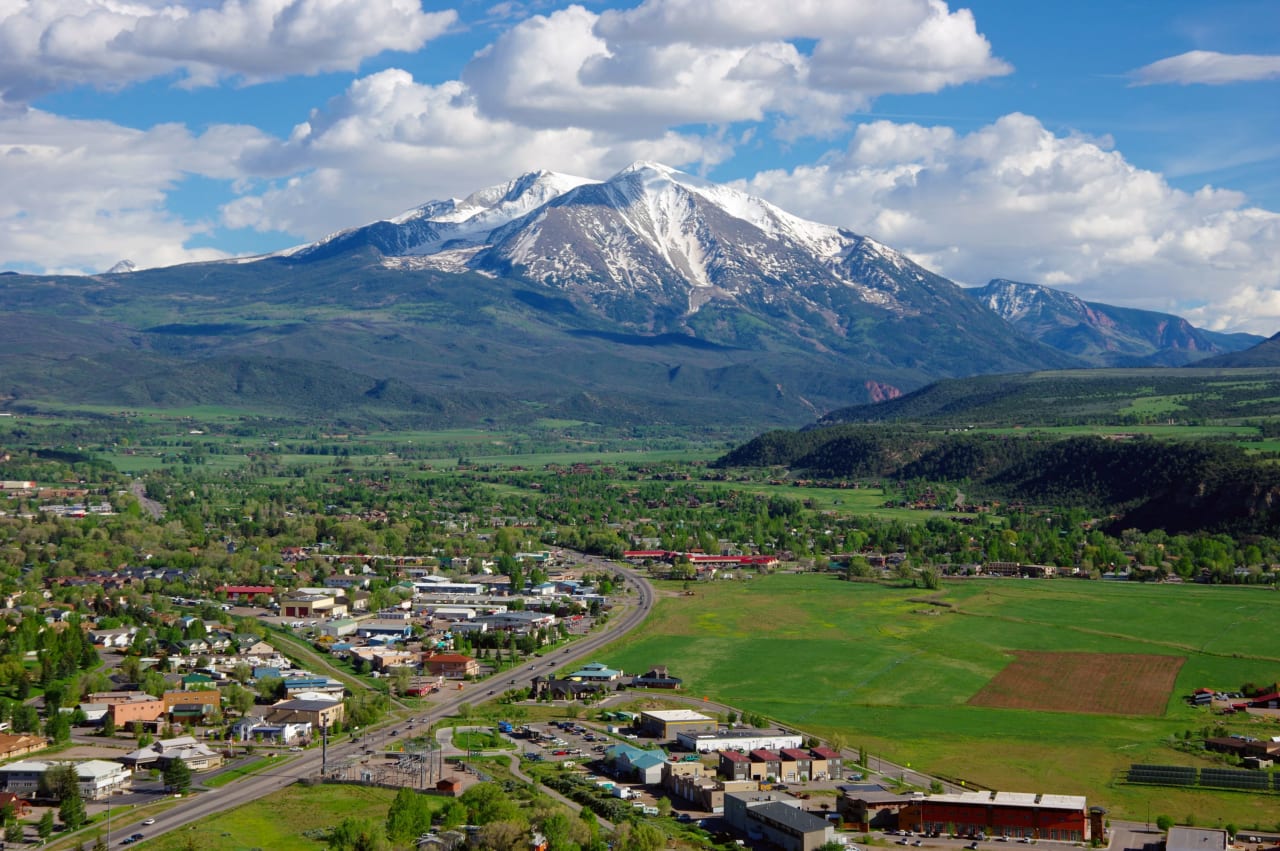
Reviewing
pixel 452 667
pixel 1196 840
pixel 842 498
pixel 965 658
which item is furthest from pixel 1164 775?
pixel 842 498

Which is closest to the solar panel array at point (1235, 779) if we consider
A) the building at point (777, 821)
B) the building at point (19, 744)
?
the building at point (777, 821)

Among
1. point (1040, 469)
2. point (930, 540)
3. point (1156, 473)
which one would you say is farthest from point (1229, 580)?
point (1040, 469)

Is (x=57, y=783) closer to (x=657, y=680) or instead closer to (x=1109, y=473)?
(x=657, y=680)

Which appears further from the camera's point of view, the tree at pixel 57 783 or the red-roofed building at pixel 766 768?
the red-roofed building at pixel 766 768

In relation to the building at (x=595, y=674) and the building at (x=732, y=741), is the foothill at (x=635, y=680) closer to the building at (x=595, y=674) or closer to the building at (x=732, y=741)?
the building at (x=732, y=741)

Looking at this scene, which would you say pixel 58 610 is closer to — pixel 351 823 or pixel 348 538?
Answer: pixel 348 538

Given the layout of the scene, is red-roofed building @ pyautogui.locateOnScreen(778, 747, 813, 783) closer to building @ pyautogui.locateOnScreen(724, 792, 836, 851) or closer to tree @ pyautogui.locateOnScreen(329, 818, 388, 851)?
building @ pyautogui.locateOnScreen(724, 792, 836, 851)

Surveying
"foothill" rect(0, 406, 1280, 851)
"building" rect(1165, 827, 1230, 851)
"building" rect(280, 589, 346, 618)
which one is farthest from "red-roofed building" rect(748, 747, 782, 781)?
"building" rect(280, 589, 346, 618)

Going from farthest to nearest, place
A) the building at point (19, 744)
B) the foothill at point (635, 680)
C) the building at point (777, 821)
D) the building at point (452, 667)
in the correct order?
the building at point (452, 667) → the building at point (19, 744) → the foothill at point (635, 680) → the building at point (777, 821)
